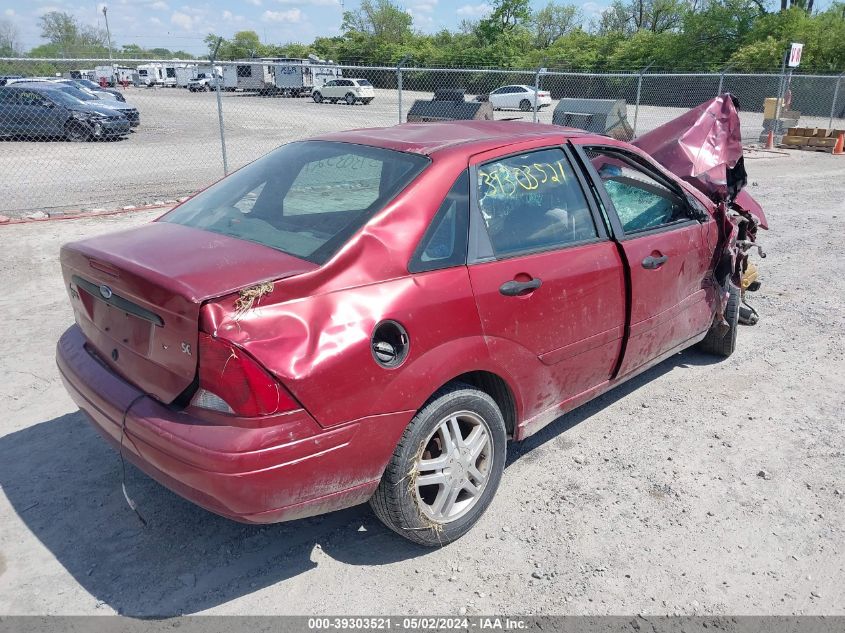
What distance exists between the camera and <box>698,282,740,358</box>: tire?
15.8 feet

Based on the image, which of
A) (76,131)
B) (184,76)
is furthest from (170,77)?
(76,131)

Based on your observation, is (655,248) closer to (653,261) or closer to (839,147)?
(653,261)

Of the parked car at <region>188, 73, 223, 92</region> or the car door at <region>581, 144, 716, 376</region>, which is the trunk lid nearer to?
the car door at <region>581, 144, 716, 376</region>

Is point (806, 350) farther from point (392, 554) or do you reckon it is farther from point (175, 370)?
point (175, 370)

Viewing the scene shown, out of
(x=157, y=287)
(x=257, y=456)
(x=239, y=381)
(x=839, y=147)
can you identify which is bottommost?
(x=839, y=147)

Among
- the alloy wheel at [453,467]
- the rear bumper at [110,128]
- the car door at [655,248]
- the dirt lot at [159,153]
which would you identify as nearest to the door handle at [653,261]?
the car door at [655,248]

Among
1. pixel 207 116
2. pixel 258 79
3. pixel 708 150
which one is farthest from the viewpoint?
pixel 258 79

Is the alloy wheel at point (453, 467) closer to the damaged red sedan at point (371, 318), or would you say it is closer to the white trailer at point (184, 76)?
the damaged red sedan at point (371, 318)

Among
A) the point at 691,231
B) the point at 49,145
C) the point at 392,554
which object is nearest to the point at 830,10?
the point at 49,145

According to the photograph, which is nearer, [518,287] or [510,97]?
[518,287]

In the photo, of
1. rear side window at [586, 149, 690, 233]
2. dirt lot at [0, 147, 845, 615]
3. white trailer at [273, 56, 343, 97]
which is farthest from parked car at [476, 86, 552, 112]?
dirt lot at [0, 147, 845, 615]

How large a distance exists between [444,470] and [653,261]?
5.87 feet

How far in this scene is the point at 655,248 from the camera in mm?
3846

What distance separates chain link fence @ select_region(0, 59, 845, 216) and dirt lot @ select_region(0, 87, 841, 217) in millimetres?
34
